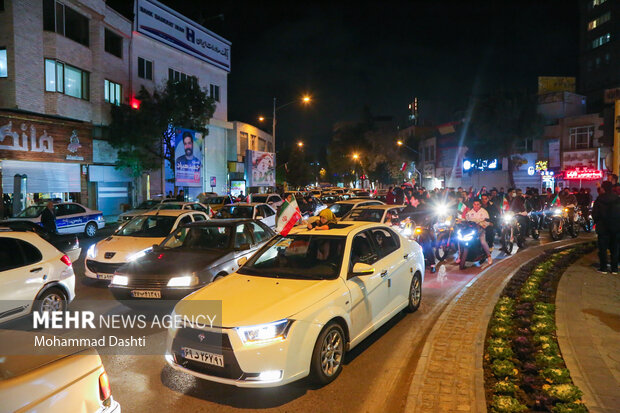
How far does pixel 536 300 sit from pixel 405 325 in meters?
Result: 2.67

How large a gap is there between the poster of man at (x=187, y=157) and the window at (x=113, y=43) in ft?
21.6

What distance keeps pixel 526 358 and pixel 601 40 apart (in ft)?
278

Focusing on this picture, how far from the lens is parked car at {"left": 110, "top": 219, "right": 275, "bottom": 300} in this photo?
702 centimetres

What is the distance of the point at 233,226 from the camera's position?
840 cm

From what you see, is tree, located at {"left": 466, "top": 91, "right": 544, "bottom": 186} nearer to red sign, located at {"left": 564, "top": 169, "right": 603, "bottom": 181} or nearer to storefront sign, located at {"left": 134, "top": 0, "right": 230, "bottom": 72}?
red sign, located at {"left": 564, "top": 169, "right": 603, "bottom": 181}

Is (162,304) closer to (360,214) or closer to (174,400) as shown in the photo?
(174,400)

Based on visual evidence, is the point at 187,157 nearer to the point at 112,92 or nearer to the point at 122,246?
the point at 112,92

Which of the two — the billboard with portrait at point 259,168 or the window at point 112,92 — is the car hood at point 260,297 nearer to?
the window at point 112,92

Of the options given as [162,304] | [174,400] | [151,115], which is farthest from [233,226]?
[151,115]

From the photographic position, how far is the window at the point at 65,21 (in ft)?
73.1

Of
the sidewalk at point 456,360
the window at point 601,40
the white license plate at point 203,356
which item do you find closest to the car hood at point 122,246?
the white license plate at point 203,356

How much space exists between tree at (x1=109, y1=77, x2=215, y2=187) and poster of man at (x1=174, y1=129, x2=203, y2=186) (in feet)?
3.44

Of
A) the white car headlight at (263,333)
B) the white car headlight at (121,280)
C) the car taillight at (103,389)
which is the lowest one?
the white car headlight at (121,280)

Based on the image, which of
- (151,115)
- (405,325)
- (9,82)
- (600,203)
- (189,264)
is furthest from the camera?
(151,115)
